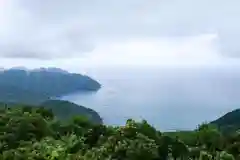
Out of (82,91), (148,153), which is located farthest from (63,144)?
(82,91)

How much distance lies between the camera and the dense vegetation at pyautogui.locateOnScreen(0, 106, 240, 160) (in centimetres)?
1073

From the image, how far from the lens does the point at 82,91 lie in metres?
94.4

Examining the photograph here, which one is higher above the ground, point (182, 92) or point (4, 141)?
point (182, 92)

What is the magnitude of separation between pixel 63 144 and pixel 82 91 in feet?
269

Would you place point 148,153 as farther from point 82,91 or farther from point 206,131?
point 82,91

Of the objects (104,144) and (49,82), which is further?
(49,82)

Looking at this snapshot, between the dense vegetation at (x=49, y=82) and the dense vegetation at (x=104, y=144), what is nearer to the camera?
the dense vegetation at (x=104, y=144)

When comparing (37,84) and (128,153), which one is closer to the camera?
(128,153)

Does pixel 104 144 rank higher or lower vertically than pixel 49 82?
lower

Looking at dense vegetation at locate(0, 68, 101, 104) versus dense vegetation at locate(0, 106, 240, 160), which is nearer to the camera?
dense vegetation at locate(0, 106, 240, 160)

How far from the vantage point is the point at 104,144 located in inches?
462

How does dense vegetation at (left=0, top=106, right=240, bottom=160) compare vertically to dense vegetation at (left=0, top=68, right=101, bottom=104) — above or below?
below

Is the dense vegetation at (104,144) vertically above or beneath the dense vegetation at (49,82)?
beneath

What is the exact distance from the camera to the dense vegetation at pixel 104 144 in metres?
10.7
